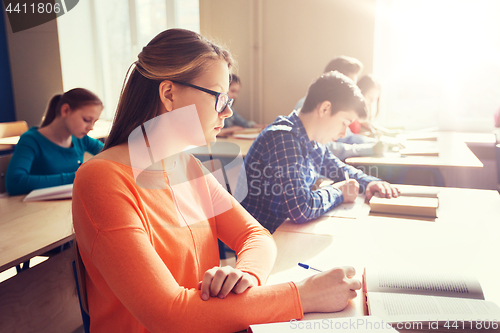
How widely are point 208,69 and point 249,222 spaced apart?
451mm

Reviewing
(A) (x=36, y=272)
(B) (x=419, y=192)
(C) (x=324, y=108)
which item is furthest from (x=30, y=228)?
(B) (x=419, y=192)

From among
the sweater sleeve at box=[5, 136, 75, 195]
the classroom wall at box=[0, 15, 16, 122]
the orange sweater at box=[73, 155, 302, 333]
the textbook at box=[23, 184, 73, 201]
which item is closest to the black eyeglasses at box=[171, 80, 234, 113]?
the orange sweater at box=[73, 155, 302, 333]

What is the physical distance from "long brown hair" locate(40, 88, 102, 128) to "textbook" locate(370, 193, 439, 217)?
1.68 meters

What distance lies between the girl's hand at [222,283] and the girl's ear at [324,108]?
1095 mm

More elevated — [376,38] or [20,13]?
[20,13]

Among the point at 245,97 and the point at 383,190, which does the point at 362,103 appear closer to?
the point at 383,190

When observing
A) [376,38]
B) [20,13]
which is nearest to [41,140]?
[376,38]

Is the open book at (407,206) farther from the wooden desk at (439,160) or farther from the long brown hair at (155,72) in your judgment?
the long brown hair at (155,72)

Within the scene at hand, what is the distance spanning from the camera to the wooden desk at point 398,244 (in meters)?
0.99

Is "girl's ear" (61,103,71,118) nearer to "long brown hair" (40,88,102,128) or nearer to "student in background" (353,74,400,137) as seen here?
"long brown hair" (40,88,102,128)

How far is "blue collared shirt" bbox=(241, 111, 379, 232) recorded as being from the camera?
4.59ft

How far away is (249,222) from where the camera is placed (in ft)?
3.59

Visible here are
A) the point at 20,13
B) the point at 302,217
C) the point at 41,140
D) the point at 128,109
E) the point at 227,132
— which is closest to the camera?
the point at 128,109

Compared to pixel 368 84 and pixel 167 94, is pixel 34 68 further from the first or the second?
pixel 167 94
